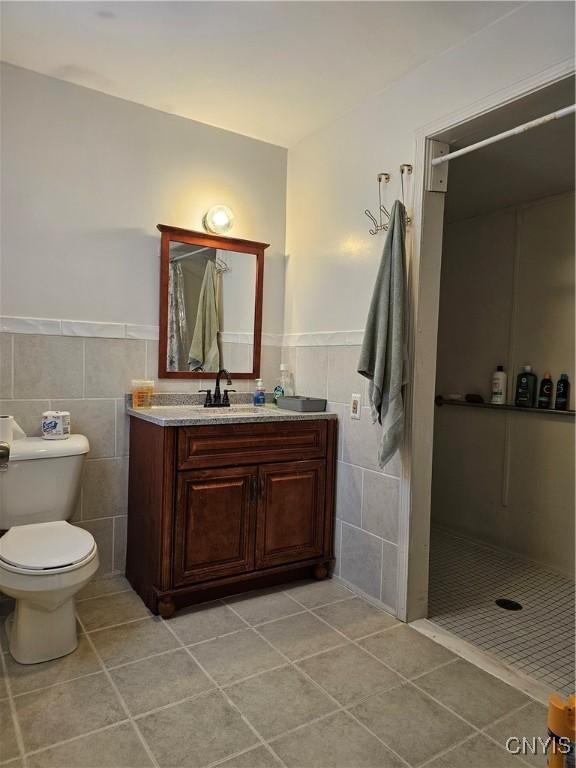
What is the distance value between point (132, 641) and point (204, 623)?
309 millimetres

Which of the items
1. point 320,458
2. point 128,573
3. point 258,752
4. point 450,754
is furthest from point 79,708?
point 320,458

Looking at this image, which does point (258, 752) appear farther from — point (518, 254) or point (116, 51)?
point (518, 254)

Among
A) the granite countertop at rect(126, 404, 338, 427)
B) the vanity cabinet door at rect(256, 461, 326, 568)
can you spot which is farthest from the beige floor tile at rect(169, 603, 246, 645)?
the granite countertop at rect(126, 404, 338, 427)

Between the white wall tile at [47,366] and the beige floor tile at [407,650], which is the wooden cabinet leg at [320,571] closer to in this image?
the beige floor tile at [407,650]

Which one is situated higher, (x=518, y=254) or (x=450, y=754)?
(x=518, y=254)

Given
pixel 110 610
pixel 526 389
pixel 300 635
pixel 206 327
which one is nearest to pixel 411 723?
pixel 300 635

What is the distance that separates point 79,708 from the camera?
1.69 m

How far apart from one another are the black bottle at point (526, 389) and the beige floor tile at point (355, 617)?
157 cm

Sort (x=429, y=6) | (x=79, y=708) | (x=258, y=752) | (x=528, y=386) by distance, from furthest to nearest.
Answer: (x=528, y=386), (x=429, y=6), (x=79, y=708), (x=258, y=752)

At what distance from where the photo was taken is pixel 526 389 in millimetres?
3188

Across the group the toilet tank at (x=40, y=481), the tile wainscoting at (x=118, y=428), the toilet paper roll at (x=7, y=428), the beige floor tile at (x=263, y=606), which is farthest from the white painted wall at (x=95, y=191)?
the beige floor tile at (x=263, y=606)

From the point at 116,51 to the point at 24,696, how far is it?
2486mm

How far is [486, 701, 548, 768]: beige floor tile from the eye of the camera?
5.24ft

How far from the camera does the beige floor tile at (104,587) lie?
2477mm
